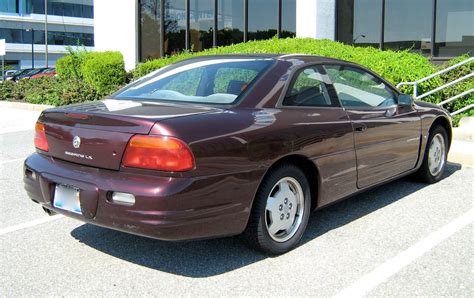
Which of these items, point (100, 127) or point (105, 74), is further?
point (105, 74)

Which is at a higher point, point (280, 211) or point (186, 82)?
point (186, 82)

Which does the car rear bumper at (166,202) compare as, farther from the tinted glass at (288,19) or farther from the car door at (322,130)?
the tinted glass at (288,19)

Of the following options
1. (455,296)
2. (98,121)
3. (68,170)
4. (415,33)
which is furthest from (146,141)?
(415,33)

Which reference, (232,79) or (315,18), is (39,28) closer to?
(315,18)

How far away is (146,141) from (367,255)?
1.87 m

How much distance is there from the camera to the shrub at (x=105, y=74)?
51.5 feet

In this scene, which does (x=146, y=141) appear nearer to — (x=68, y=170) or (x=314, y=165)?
(x=68, y=170)

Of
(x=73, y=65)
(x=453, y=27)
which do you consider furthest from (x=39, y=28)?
(x=453, y=27)

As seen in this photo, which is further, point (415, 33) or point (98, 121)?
point (415, 33)

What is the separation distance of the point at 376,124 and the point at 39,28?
7149 centimetres

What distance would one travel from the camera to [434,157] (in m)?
6.14

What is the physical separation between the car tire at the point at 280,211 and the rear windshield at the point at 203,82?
679 millimetres

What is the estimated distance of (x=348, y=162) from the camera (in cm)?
453

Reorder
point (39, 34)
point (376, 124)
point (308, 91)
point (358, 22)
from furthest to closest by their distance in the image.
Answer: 1. point (39, 34)
2. point (358, 22)
3. point (376, 124)
4. point (308, 91)
